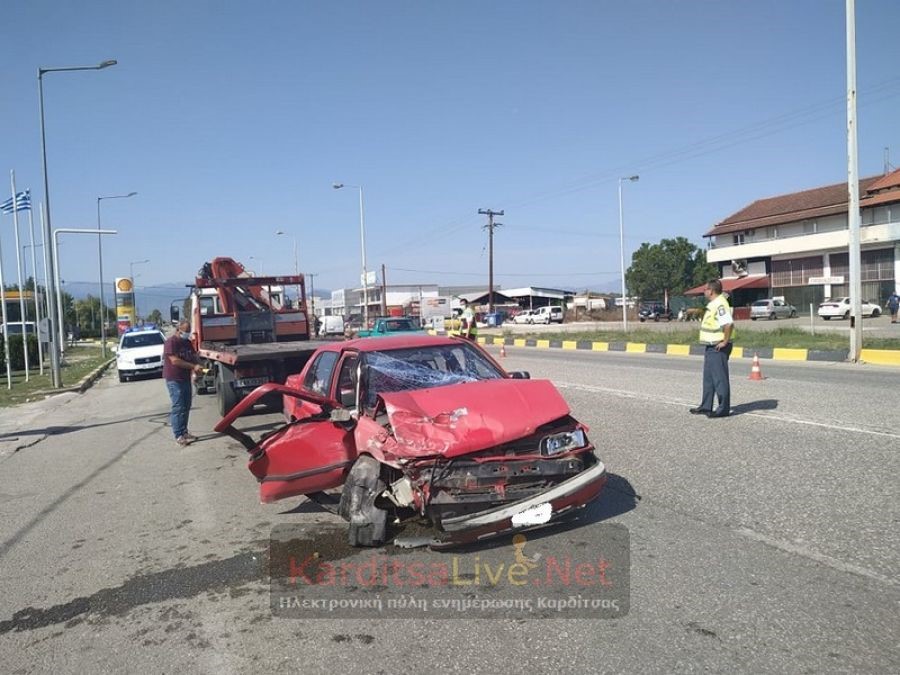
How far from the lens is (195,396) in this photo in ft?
52.9

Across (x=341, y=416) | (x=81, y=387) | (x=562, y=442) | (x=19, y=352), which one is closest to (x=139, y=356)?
(x=81, y=387)

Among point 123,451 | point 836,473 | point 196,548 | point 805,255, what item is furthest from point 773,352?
point 805,255

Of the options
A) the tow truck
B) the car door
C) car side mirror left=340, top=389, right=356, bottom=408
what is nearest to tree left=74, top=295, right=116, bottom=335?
the tow truck

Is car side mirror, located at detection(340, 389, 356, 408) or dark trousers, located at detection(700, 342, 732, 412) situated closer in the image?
car side mirror, located at detection(340, 389, 356, 408)

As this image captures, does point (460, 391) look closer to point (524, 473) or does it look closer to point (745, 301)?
point (524, 473)

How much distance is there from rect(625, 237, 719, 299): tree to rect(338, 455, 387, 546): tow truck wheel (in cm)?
7723

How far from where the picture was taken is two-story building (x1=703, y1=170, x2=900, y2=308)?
4484 centimetres

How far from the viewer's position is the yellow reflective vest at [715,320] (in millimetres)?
8531

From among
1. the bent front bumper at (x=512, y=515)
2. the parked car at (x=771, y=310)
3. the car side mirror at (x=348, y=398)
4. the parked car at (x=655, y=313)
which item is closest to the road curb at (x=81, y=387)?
the car side mirror at (x=348, y=398)

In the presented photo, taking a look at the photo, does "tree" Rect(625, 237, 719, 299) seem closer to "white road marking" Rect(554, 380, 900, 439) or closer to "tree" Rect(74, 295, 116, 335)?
"white road marking" Rect(554, 380, 900, 439)

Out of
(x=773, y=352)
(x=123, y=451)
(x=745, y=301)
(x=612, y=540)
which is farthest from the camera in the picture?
(x=745, y=301)

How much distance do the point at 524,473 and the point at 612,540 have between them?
33.1 inches

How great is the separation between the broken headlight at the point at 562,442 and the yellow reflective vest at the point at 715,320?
4.29 meters

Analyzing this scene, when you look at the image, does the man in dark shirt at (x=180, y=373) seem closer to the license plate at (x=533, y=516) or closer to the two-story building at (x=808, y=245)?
the license plate at (x=533, y=516)
